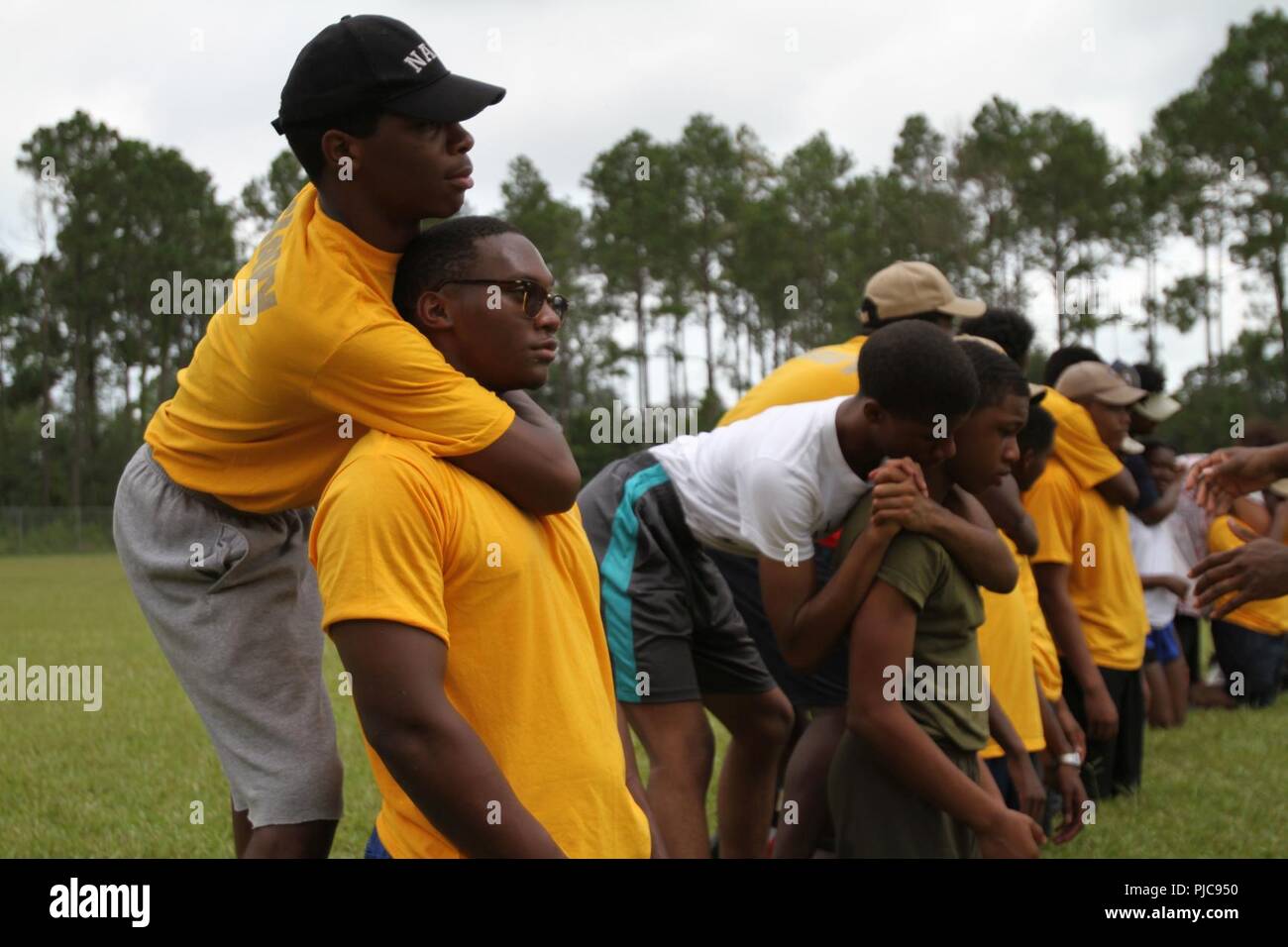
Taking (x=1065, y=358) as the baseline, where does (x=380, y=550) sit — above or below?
below

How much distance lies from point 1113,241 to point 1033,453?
40.4 m

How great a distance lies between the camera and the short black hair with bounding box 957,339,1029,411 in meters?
4.02

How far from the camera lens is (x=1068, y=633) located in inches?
236

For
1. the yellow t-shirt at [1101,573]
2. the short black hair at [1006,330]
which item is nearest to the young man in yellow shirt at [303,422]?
the short black hair at [1006,330]

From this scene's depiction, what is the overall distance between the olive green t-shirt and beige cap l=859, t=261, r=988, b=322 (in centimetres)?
187

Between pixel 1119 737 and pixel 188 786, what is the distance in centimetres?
470

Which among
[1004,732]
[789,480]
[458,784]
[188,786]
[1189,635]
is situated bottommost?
[188,786]

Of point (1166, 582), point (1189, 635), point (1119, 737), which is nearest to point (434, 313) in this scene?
point (1119, 737)

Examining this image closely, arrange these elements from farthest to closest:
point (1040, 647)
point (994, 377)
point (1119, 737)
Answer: point (1119, 737)
point (1040, 647)
point (994, 377)

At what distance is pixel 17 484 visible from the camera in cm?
5184

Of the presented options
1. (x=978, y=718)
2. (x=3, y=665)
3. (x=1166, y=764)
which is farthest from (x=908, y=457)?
(x=3, y=665)

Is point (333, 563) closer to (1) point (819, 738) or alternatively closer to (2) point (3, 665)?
(1) point (819, 738)

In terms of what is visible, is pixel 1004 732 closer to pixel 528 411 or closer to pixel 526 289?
pixel 528 411

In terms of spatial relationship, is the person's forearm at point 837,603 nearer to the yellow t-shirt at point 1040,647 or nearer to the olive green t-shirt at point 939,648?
the olive green t-shirt at point 939,648
